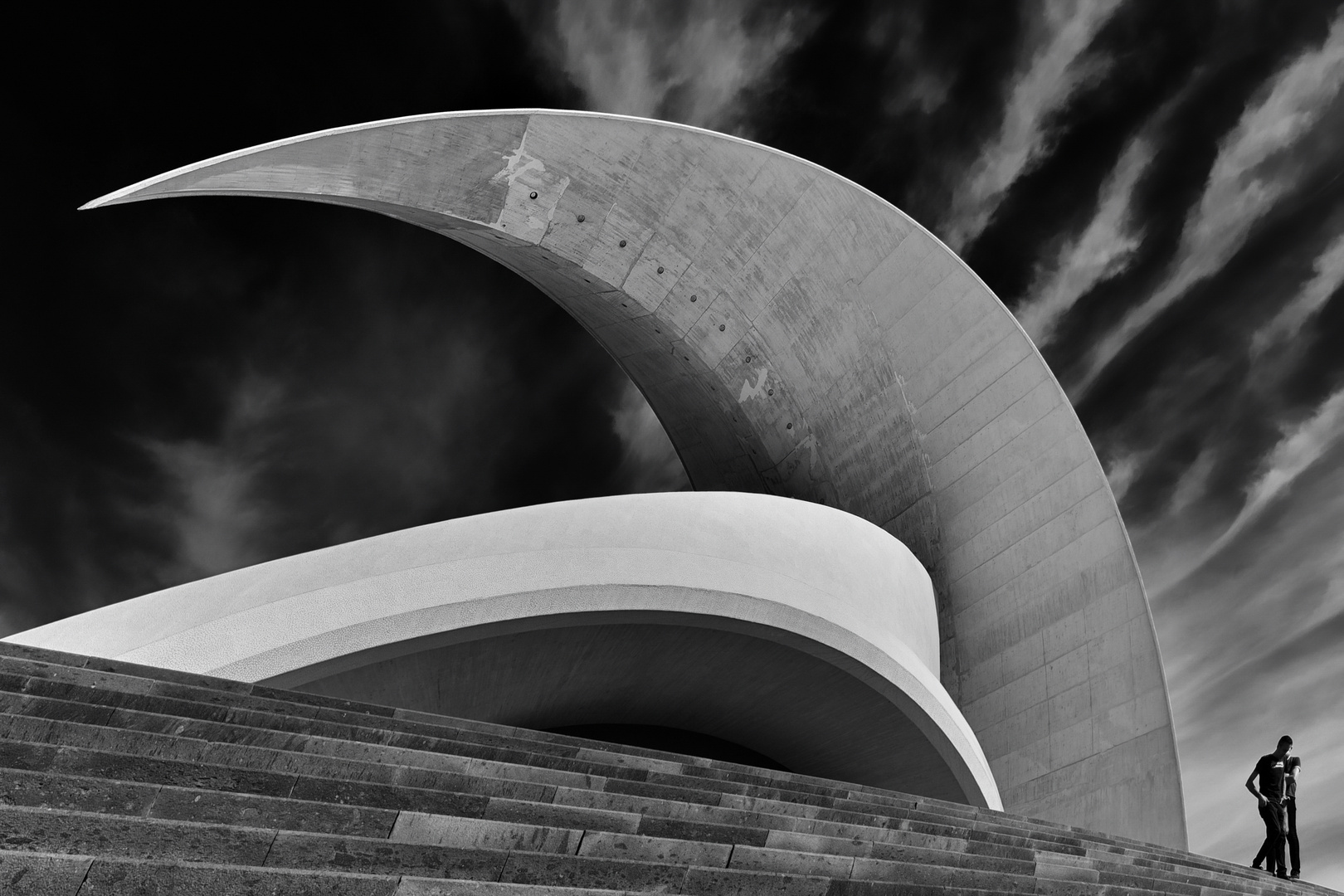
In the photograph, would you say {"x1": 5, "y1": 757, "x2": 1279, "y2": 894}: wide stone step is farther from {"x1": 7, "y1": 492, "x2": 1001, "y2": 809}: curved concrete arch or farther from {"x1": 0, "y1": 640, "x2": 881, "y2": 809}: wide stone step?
{"x1": 7, "y1": 492, "x2": 1001, "y2": 809}: curved concrete arch

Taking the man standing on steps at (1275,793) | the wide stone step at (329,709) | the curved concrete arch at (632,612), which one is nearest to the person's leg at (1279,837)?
the man standing on steps at (1275,793)

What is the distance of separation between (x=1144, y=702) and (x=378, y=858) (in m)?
12.1

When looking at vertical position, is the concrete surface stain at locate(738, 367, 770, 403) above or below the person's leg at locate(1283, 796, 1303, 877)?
above

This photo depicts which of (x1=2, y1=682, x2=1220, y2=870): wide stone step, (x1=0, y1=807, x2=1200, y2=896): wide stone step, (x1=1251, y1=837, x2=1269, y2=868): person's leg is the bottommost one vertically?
(x1=0, y1=807, x2=1200, y2=896): wide stone step

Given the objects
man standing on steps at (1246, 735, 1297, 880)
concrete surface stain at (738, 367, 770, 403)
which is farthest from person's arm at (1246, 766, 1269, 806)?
concrete surface stain at (738, 367, 770, 403)

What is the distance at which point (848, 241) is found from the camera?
1212 cm

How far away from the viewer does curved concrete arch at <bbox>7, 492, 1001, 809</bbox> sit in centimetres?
516

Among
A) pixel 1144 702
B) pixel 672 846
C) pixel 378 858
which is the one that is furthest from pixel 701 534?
pixel 1144 702

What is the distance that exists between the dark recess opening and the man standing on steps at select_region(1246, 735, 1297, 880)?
14.5 ft

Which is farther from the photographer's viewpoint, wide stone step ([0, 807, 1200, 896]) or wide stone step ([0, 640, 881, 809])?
wide stone step ([0, 640, 881, 809])

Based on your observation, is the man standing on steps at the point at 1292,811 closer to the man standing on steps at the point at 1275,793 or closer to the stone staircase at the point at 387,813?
the man standing on steps at the point at 1275,793

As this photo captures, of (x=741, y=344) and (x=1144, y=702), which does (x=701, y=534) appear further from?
(x=1144, y=702)

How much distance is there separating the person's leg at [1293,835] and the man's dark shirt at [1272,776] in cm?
11

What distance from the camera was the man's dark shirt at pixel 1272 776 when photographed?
295 inches
